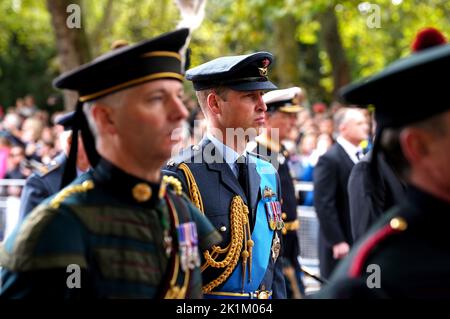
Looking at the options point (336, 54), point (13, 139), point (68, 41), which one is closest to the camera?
point (68, 41)

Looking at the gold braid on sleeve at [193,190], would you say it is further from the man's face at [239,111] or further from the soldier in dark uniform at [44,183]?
the soldier in dark uniform at [44,183]

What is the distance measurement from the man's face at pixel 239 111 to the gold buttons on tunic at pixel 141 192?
209 centimetres

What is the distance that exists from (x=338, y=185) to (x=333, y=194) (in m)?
0.10

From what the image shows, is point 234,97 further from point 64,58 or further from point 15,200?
point 64,58

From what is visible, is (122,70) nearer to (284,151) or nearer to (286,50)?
(284,151)

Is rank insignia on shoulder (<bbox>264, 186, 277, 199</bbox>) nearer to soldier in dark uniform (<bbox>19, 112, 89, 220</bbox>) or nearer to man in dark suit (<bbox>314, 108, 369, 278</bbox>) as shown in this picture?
soldier in dark uniform (<bbox>19, 112, 89, 220</bbox>)

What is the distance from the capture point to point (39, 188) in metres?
6.02

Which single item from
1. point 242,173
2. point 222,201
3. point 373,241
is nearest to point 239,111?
point 242,173

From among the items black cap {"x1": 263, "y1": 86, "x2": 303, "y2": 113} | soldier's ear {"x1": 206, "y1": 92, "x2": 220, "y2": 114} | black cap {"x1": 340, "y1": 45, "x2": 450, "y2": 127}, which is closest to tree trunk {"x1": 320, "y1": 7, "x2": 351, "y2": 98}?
black cap {"x1": 263, "y1": 86, "x2": 303, "y2": 113}

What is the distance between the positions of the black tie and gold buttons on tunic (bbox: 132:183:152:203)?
1.94 metres

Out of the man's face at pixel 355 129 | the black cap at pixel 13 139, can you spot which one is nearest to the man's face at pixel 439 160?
the man's face at pixel 355 129

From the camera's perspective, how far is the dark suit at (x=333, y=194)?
839 centimetres

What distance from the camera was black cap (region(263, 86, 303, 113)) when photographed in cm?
841

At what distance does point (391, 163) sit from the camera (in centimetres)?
290
